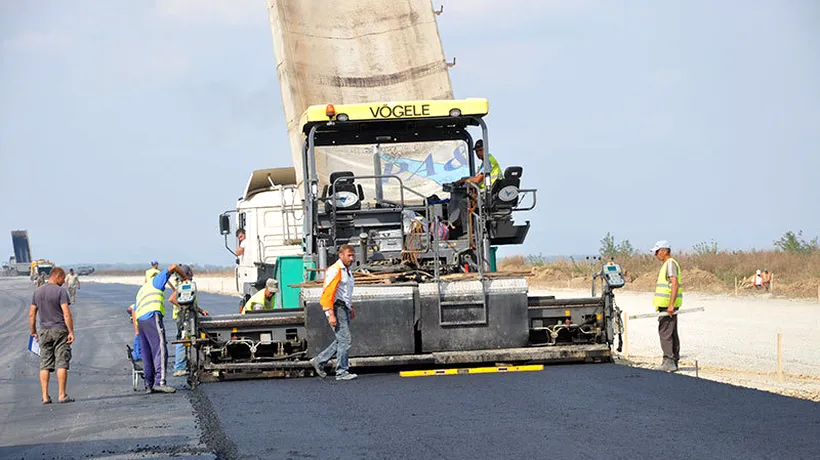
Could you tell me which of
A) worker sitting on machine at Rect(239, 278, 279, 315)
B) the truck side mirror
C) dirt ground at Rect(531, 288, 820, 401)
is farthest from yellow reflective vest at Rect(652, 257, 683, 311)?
the truck side mirror

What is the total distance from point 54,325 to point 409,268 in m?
3.81

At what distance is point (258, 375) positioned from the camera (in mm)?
11203

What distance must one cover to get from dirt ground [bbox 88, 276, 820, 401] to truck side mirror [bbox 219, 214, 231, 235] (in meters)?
6.46

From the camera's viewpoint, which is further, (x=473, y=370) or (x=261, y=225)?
(x=261, y=225)

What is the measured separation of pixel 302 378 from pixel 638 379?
3.38 meters

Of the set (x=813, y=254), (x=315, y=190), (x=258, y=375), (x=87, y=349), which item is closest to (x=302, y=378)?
(x=258, y=375)

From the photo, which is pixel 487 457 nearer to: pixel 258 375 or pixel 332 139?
pixel 258 375

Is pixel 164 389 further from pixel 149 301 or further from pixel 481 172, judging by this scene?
pixel 481 172

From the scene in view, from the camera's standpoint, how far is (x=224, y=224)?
17562 mm

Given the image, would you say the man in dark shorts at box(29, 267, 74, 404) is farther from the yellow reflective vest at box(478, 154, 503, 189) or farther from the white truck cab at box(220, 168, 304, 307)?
the white truck cab at box(220, 168, 304, 307)

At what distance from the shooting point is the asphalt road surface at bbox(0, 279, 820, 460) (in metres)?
7.12

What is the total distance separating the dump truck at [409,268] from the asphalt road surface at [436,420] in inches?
13.4

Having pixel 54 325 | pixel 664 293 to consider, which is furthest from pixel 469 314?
pixel 54 325

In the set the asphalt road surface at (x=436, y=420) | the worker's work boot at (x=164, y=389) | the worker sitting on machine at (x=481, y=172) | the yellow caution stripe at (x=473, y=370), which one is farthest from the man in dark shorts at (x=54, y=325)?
the worker sitting on machine at (x=481, y=172)
